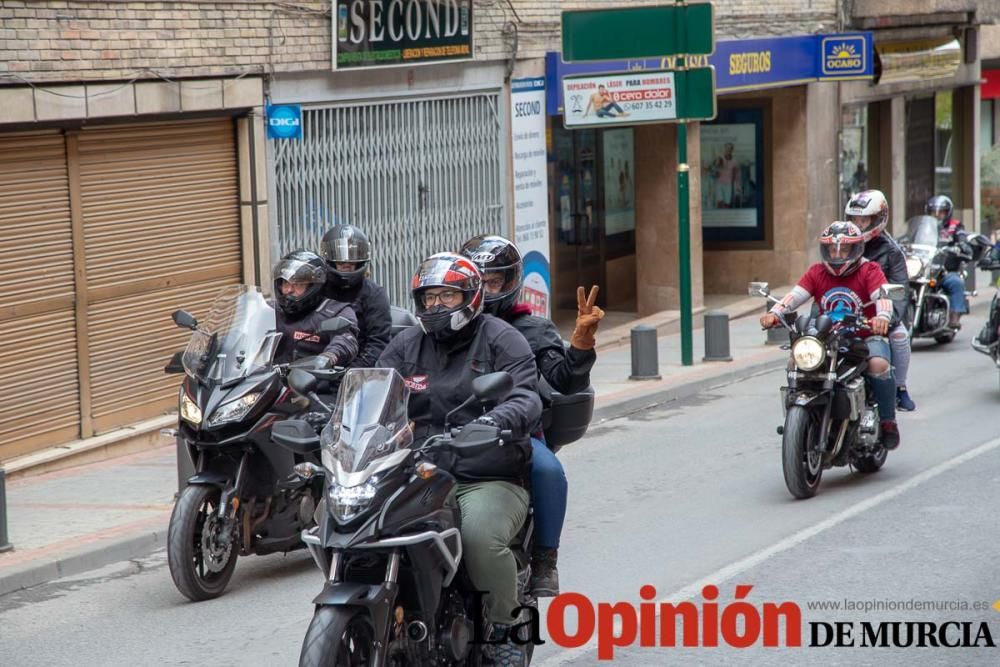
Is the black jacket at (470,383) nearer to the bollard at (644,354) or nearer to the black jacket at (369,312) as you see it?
the black jacket at (369,312)

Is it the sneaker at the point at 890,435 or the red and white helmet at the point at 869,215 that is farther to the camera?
the red and white helmet at the point at 869,215

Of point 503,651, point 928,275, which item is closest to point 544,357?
point 503,651

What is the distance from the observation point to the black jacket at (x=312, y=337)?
9062 millimetres

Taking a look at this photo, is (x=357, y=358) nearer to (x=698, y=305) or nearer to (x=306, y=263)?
(x=306, y=263)

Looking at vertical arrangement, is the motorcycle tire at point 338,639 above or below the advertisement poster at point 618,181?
below

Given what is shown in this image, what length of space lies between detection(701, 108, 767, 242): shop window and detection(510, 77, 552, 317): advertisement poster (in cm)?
686

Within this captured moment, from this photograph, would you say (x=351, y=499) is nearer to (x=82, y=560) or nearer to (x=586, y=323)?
(x=586, y=323)

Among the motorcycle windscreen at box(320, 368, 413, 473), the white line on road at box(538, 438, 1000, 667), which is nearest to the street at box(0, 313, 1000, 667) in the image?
the white line on road at box(538, 438, 1000, 667)

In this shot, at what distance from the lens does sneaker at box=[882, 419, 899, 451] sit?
10.7 m

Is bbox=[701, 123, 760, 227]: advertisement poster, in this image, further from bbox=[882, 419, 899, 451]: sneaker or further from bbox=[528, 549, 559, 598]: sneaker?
bbox=[528, 549, 559, 598]: sneaker

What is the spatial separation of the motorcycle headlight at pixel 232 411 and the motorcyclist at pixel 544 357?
157cm

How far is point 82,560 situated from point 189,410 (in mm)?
1585

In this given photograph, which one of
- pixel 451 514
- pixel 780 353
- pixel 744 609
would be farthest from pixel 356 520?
pixel 780 353

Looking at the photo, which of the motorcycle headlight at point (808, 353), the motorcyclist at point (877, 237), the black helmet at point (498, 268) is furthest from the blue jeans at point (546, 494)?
the motorcyclist at point (877, 237)
